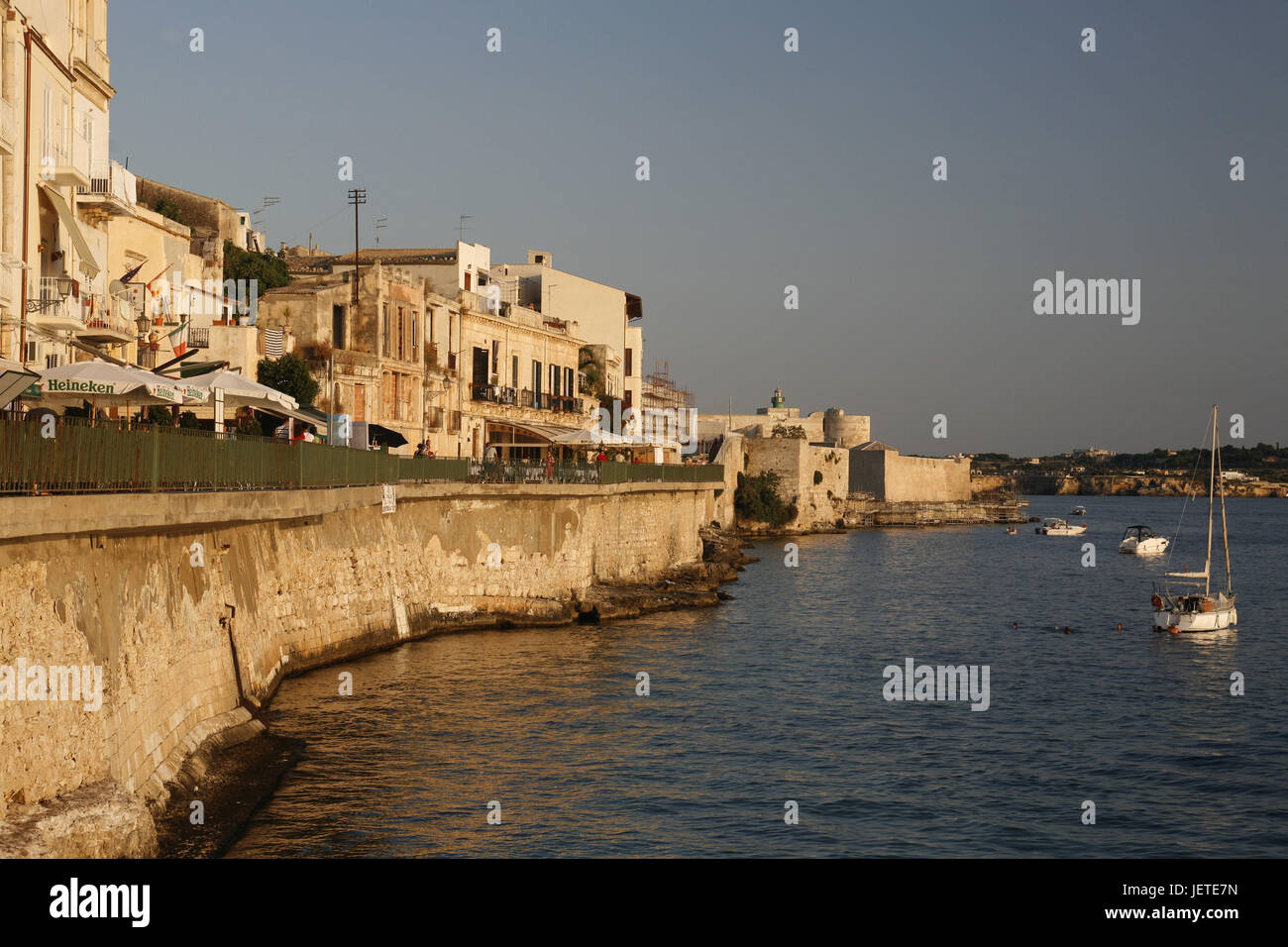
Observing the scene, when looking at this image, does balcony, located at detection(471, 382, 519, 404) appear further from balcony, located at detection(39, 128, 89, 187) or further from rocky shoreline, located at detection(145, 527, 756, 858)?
balcony, located at detection(39, 128, 89, 187)

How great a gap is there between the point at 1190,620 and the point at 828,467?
5985 centimetres

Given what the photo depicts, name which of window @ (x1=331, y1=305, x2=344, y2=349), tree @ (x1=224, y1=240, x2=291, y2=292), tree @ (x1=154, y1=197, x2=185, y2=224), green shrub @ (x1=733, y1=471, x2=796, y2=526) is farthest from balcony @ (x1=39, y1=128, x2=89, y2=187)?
green shrub @ (x1=733, y1=471, x2=796, y2=526)

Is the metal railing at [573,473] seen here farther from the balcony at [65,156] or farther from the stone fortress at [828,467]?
the stone fortress at [828,467]

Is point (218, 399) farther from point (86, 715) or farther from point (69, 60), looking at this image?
point (86, 715)

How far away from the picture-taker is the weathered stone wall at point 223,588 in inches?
Answer: 468

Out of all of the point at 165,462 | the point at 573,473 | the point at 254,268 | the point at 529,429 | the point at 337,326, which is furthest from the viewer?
the point at 254,268

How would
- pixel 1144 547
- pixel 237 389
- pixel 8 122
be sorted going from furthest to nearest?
→ 1. pixel 1144 547
2. pixel 237 389
3. pixel 8 122

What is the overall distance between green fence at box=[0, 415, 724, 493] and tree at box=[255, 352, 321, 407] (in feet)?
23.7

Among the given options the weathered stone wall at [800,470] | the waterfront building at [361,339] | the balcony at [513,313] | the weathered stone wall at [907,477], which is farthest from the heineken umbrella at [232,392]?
the weathered stone wall at [907,477]

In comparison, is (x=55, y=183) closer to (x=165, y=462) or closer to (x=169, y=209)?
(x=165, y=462)

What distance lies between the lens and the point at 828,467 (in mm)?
102938

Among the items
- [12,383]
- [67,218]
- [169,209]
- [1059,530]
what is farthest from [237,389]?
[1059,530]

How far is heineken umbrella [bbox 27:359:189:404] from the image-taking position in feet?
55.3

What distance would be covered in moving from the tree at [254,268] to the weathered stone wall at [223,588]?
1940 cm
